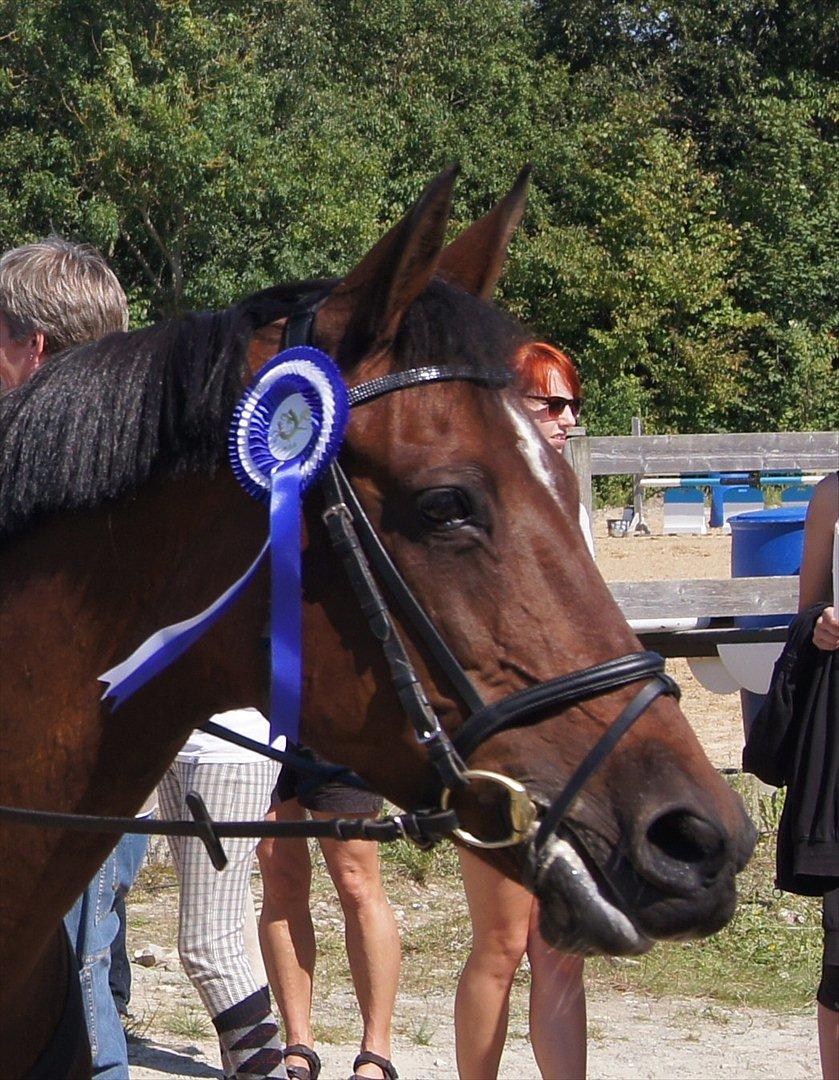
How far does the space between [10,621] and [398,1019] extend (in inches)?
125

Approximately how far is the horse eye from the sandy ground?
121 inches

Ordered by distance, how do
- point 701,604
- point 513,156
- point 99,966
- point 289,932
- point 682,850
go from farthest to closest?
point 513,156 → point 701,604 → point 289,932 → point 99,966 → point 682,850

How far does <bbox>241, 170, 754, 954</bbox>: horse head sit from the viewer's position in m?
1.68

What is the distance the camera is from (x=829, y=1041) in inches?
132

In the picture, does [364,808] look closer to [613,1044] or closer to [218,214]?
[613,1044]

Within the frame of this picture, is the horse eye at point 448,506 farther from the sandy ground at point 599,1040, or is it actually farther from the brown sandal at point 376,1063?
the sandy ground at point 599,1040

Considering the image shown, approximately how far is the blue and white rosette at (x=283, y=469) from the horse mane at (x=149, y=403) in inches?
2.6

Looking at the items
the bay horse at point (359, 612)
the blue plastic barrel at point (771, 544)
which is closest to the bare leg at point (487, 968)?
the bay horse at point (359, 612)

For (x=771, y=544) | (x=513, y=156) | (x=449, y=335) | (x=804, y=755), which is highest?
(x=513, y=156)

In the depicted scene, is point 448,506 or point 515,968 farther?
point 515,968

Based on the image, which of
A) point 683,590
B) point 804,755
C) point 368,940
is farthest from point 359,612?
point 683,590

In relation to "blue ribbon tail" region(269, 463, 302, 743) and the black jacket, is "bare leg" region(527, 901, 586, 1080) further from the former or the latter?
"blue ribbon tail" region(269, 463, 302, 743)

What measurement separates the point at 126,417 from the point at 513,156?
28.6 meters

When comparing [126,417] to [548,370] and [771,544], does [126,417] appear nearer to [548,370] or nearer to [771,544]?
[548,370]
